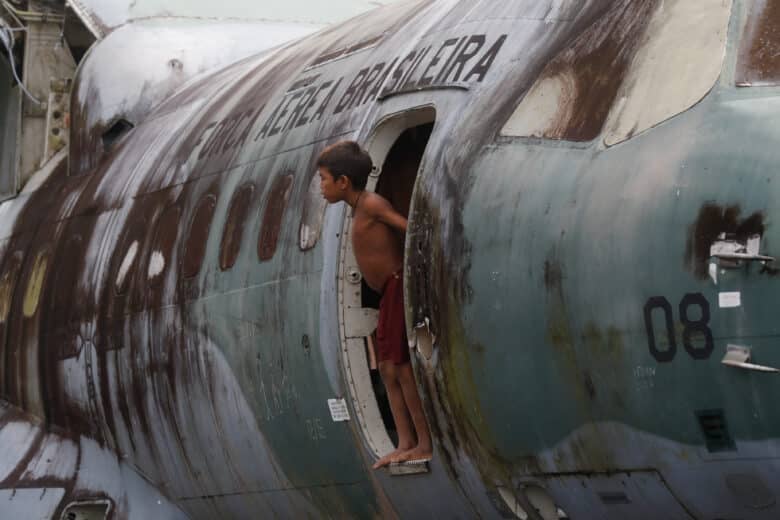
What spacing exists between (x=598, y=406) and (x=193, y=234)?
415 cm

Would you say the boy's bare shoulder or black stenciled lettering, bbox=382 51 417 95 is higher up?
black stenciled lettering, bbox=382 51 417 95

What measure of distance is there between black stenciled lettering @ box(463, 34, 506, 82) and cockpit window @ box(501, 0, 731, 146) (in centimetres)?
47

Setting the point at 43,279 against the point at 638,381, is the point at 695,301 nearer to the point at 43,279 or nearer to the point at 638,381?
the point at 638,381

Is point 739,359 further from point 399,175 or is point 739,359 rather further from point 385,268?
point 399,175

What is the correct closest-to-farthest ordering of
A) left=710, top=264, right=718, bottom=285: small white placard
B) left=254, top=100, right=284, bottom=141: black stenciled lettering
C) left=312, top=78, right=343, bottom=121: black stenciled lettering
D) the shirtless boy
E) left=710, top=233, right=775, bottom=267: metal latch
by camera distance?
left=710, top=233, right=775, bottom=267: metal latch → left=710, top=264, right=718, bottom=285: small white placard → the shirtless boy → left=312, top=78, right=343, bottom=121: black stenciled lettering → left=254, top=100, right=284, bottom=141: black stenciled lettering

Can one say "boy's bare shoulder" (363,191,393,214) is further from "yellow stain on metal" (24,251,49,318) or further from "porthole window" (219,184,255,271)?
"yellow stain on metal" (24,251,49,318)

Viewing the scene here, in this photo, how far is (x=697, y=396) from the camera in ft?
18.8

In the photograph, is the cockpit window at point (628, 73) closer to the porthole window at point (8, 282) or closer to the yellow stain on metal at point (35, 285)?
the yellow stain on metal at point (35, 285)

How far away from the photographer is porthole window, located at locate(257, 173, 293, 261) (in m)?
8.67

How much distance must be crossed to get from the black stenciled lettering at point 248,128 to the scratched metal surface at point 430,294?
32mm

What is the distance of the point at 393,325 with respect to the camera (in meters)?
7.52

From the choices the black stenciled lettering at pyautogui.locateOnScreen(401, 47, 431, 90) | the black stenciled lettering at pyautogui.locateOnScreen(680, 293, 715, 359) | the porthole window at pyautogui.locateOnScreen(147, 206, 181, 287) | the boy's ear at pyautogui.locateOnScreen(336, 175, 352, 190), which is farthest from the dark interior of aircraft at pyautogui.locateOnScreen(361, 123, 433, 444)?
the black stenciled lettering at pyautogui.locateOnScreen(680, 293, 715, 359)

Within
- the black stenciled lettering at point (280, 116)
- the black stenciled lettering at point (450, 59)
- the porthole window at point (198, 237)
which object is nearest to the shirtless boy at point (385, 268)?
the black stenciled lettering at point (450, 59)

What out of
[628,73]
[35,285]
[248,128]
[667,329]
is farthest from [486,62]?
[35,285]
